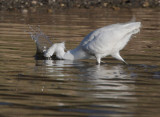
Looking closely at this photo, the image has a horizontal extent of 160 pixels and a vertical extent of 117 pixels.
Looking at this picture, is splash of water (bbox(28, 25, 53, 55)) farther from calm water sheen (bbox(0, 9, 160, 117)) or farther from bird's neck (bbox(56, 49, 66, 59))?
bird's neck (bbox(56, 49, 66, 59))

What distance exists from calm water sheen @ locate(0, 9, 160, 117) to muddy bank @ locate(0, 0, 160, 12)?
9.97 meters

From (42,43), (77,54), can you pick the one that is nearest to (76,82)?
(77,54)

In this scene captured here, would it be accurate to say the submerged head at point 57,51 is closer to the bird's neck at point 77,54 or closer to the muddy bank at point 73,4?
the bird's neck at point 77,54

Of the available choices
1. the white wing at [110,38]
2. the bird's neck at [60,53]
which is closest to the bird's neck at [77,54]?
the bird's neck at [60,53]

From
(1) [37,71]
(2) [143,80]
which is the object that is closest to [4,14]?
(1) [37,71]

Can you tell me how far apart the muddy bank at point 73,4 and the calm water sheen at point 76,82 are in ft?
32.7

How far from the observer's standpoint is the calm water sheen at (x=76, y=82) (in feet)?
22.0

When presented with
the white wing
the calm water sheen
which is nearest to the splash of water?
the calm water sheen

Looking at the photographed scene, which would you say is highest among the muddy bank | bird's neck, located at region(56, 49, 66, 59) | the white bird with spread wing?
the white bird with spread wing

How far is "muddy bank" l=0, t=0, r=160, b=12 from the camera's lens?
89.4 feet

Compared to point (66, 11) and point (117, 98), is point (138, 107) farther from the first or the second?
point (66, 11)

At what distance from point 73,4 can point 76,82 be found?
20.0m

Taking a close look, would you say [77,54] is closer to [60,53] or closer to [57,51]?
[60,53]

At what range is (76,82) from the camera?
8859mm
